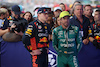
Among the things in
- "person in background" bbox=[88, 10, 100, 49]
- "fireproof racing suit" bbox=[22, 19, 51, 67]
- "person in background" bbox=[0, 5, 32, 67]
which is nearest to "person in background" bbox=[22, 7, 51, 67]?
"fireproof racing suit" bbox=[22, 19, 51, 67]

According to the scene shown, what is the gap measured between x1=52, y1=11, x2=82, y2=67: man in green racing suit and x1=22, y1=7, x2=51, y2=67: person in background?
0.34 metres

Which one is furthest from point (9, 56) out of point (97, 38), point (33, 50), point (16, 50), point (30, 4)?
point (30, 4)

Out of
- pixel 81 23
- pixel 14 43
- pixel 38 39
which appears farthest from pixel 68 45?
pixel 14 43

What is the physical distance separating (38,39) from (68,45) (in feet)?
2.37

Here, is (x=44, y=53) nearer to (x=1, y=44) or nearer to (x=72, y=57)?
(x=72, y=57)

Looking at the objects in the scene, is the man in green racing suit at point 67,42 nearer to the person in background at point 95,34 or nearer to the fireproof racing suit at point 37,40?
the fireproof racing suit at point 37,40

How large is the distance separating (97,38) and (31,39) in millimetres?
2462

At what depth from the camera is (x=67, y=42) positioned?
360 centimetres

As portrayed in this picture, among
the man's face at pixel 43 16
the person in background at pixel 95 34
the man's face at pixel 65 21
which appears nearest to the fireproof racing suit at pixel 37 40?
the man's face at pixel 43 16

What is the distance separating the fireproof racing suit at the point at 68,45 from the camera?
3.57 meters

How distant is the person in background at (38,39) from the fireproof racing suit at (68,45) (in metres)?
0.35

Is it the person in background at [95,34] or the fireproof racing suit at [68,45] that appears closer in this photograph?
the fireproof racing suit at [68,45]

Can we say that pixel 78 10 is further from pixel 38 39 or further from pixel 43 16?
pixel 38 39

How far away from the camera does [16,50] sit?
16.4 feet
